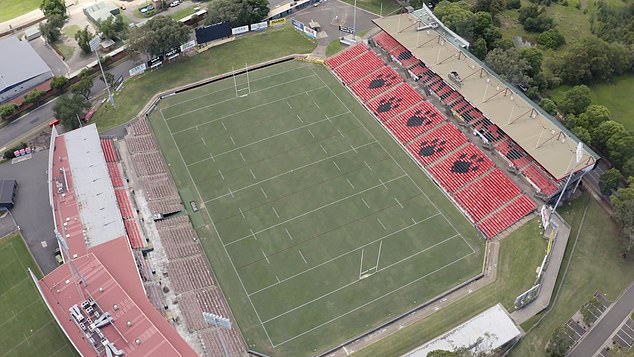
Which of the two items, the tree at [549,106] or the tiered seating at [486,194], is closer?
the tiered seating at [486,194]

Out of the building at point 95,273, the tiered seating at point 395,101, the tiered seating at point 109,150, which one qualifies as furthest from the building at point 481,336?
the tiered seating at point 109,150

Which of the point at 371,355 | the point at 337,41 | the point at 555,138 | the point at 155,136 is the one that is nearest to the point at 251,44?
the point at 337,41

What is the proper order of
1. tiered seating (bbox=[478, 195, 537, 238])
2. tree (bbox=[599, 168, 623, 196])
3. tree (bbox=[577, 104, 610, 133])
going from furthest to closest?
tree (bbox=[577, 104, 610, 133]), tree (bbox=[599, 168, 623, 196]), tiered seating (bbox=[478, 195, 537, 238])

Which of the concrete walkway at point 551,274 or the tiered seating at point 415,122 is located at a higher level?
the tiered seating at point 415,122

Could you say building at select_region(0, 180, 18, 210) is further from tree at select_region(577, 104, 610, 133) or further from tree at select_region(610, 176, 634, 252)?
tree at select_region(577, 104, 610, 133)

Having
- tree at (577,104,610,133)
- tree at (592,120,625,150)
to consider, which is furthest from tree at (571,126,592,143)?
tree at (577,104,610,133)

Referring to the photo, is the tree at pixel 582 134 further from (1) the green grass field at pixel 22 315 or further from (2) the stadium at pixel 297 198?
(1) the green grass field at pixel 22 315
